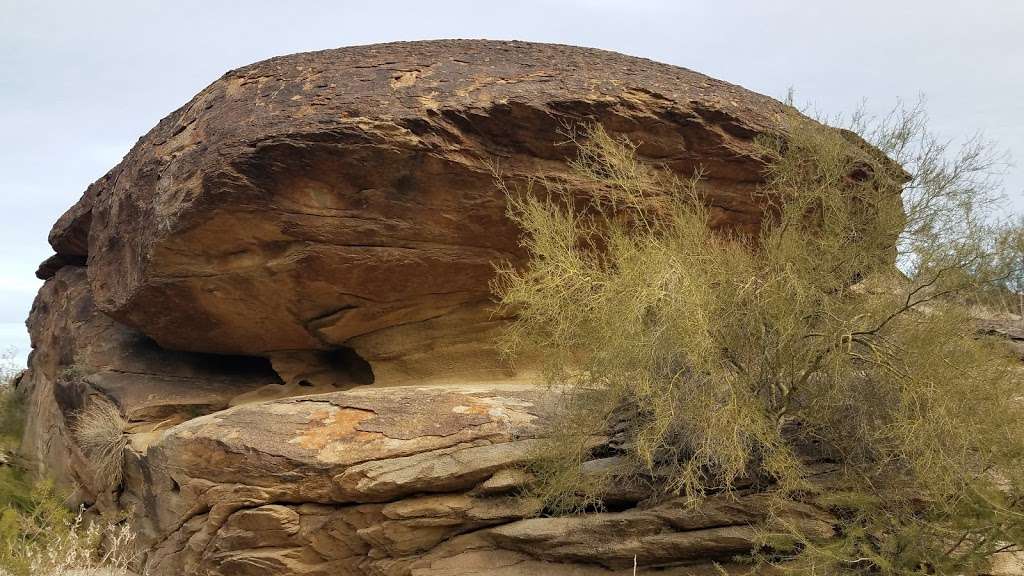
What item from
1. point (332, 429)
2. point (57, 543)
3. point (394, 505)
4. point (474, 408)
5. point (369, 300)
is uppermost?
point (369, 300)

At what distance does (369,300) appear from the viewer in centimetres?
882

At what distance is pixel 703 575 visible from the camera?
621 cm

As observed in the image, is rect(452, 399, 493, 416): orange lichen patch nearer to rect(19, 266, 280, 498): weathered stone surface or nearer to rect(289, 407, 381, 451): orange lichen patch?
rect(289, 407, 381, 451): orange lichen patch

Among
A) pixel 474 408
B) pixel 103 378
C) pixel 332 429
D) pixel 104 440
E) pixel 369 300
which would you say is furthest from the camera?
pixel 103 378

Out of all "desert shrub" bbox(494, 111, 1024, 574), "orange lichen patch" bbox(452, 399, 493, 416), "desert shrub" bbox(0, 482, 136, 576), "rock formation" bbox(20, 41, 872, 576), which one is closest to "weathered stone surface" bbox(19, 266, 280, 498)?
"rock formation" bbox(20, 41, 872, 576)

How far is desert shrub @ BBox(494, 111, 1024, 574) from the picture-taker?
5977 mm

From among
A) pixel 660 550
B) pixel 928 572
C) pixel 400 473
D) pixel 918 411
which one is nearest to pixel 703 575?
pixel 660 550

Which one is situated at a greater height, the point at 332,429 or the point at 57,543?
the point at 332,429

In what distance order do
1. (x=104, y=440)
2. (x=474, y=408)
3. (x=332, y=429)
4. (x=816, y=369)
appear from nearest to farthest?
(x=816, y=369)
(x=332, y=429)
(x=474, y=408)
(x=104, y=440)

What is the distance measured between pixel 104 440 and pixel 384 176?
4543mm

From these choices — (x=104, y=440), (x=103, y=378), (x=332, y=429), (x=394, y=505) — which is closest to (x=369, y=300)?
(x=332, y=429)

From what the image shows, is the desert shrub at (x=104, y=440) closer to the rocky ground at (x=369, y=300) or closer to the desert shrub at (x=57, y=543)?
the rocky ground at (x=369, y=300)

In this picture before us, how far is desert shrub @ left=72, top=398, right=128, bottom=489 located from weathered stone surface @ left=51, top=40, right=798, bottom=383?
50.0 inches

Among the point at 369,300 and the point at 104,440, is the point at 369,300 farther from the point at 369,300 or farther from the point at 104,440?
the point at 104,440
